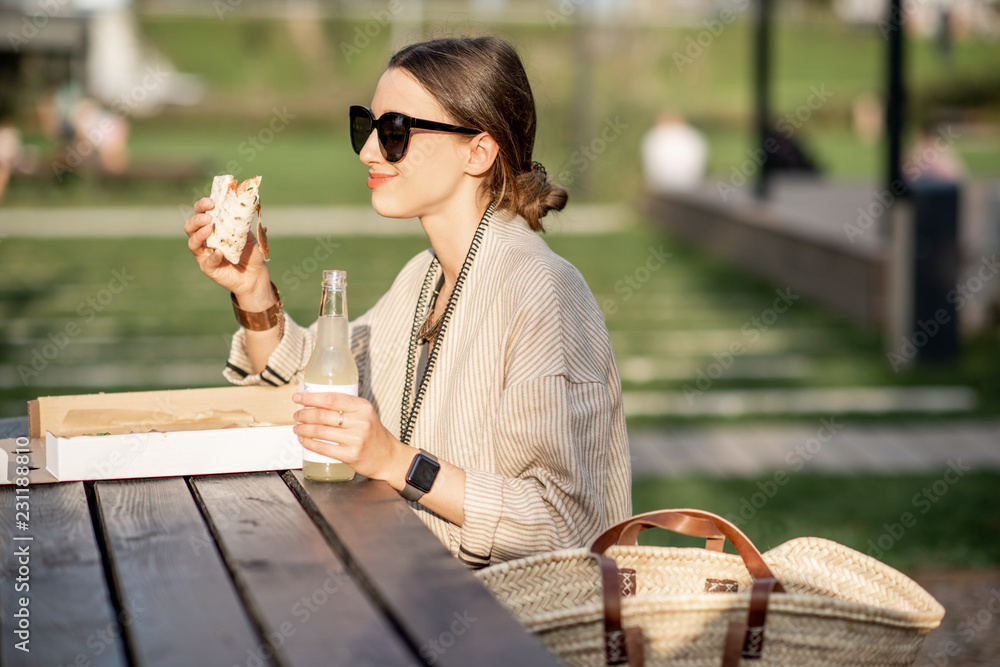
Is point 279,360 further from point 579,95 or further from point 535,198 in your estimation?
point 579,95

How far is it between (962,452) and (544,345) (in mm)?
4330

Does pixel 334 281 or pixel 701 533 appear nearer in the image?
pixel 701 533

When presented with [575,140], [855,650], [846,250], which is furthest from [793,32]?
[855,650]

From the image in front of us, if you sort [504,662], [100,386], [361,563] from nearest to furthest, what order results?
[504,662] < [361,563] < [100,386]

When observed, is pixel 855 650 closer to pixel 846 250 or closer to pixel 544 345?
pixel 544 345

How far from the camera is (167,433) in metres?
2.05

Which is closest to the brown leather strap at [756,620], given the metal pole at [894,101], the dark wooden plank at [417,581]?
the dark wooden plank at [417,581]

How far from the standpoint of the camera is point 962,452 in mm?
5789

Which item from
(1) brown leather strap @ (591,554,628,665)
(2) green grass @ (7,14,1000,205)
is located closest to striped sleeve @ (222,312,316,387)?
(2) green grass @ (7,14,1000,205)

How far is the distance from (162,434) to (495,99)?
953 mm

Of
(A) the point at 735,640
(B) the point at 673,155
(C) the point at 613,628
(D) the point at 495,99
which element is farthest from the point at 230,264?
(B) the point at 673,155

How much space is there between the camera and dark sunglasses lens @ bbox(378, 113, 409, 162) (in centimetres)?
232

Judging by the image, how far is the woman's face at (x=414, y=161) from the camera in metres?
2.35

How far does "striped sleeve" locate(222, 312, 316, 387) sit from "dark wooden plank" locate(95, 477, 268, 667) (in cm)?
52
